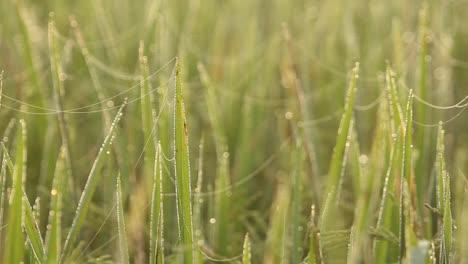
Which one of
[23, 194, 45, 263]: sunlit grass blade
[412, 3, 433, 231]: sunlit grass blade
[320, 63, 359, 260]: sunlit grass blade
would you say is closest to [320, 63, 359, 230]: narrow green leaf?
[320, 63, 359, 260]: sunlit grass blade

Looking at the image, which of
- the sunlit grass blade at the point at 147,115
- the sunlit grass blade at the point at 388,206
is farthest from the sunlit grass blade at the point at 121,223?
the sunlit grass blade at the point at 388,206

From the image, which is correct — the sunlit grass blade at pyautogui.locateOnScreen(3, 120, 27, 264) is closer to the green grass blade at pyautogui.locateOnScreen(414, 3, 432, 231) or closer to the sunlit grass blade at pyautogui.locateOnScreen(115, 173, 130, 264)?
the sunlit grass blade at pyautogui.locateOnScreen(115, 173, 130, 264)

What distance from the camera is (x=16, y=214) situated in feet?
1.65

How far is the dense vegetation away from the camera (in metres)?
0.58

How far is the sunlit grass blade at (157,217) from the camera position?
21.7 inches

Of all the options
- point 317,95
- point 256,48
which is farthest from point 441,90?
point 256,48

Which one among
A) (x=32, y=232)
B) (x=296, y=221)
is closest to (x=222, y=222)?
(x=296, y=221)

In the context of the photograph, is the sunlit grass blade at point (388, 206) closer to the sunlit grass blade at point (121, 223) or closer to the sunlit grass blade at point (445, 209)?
the sunlit grass blade at point (445, 209)

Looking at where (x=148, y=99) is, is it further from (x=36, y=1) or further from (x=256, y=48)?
(x=36, y=1)

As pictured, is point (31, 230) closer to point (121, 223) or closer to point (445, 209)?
point (121, 223)

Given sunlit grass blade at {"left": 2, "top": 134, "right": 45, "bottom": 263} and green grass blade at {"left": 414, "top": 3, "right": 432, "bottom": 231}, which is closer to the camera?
sunlit grass blade at {"left": 2, "top": 134, "right": 45, "bottom": 263}

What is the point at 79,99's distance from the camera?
101 centimetres

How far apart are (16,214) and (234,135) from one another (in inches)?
18.6

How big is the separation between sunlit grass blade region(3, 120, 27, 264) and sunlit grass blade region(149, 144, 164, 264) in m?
0.10
